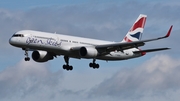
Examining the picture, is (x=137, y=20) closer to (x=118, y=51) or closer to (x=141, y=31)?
(x=141, y=31)

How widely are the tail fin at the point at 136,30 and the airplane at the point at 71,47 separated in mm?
4368

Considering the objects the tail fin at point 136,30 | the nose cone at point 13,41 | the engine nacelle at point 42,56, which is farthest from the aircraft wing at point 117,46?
the nose cone at point 13,41

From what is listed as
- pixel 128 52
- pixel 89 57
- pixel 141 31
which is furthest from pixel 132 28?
pixel 89 57

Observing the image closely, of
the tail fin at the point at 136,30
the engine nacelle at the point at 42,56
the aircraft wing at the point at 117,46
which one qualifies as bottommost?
the engine nacelle at the point at 42,56

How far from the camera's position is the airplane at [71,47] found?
87438 mm

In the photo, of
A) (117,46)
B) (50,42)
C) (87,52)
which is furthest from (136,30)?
(50,42)

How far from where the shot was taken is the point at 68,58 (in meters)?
96.9

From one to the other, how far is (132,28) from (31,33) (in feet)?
72.8

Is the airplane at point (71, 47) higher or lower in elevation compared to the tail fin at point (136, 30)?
lower

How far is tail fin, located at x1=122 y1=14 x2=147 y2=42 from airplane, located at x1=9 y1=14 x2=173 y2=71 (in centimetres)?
437

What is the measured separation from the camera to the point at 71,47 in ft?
295

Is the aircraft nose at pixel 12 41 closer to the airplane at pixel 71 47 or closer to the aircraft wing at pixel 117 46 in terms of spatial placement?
the airplane at pixel 71 47

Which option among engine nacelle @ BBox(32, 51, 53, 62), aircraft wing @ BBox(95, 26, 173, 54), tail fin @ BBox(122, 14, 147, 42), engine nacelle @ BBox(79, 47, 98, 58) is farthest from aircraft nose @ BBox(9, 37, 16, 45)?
tail fin @ BBox(122, 14, 147, 42)

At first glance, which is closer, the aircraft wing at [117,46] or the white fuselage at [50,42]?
the white fuselage at [50,42]
